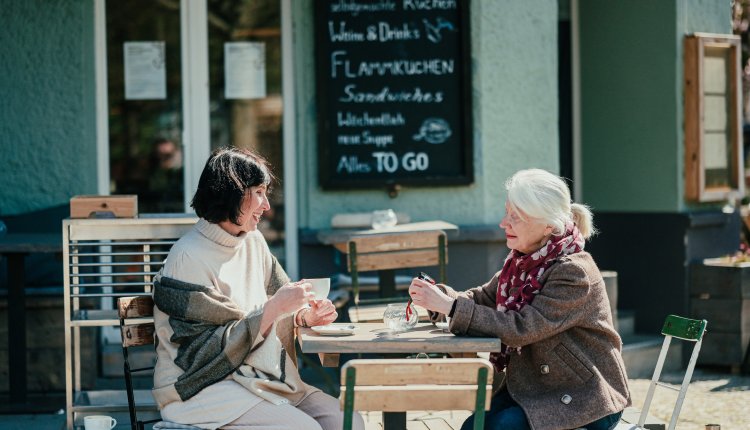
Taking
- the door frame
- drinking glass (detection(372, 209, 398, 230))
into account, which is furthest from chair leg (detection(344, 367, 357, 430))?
the door frame

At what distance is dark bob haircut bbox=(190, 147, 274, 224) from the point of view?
434 cm

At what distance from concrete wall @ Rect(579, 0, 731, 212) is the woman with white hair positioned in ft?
14.5

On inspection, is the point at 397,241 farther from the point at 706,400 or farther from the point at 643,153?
the point at 643,153

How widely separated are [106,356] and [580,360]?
377 centimetres

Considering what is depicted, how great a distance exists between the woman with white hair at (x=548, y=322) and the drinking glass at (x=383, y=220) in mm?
2430

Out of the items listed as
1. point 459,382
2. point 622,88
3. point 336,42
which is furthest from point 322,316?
point 622,88

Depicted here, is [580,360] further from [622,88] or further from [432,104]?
[622,88]

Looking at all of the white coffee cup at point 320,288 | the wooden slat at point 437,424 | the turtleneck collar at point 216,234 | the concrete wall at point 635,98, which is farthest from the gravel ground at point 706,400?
the turtleneck collar at point 216,234

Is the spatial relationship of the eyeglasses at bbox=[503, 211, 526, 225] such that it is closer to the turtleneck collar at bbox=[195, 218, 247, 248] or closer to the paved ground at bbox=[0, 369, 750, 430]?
the turtleneck collar at bbox=[195, 218, 247, 248]

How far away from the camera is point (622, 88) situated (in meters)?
8.84

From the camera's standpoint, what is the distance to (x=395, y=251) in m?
6.43

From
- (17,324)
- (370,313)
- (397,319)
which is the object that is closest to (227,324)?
(397,319)

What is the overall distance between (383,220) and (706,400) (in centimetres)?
226

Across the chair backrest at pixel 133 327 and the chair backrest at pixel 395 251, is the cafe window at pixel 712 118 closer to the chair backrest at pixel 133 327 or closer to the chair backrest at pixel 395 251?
the chair backrest at pixel 395 251
